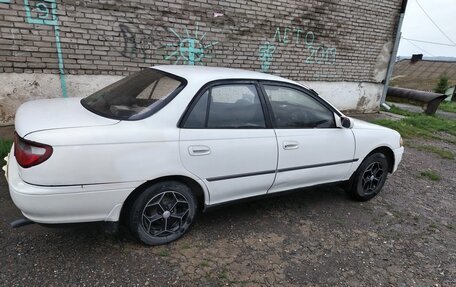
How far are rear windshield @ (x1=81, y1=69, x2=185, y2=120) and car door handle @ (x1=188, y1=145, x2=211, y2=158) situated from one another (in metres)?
0.41

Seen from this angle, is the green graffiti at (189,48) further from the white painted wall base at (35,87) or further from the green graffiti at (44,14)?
the green graffiti at (44,14)

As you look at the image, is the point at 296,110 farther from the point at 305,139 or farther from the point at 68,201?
the point at 68,201

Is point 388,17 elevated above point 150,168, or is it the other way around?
point 388,17

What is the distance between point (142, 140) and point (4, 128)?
387 cm

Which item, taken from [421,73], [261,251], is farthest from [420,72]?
[261,251]

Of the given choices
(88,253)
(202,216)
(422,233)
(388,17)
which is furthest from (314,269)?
(388,17)

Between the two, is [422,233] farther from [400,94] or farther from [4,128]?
[400,94]

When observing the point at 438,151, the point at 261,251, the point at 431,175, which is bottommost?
the point at 438,151

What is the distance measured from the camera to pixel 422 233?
3461 mm

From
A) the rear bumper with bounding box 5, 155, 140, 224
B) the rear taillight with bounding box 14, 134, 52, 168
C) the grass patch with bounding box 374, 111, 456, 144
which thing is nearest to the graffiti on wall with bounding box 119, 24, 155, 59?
the rear bumper with bounding box 5, 155, 140, 224

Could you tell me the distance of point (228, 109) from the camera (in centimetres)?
290

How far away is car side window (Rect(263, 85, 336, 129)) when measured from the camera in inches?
125

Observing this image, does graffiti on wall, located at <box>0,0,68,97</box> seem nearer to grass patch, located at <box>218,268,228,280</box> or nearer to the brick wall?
the brick wall

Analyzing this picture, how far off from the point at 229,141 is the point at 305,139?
2.80 ft
